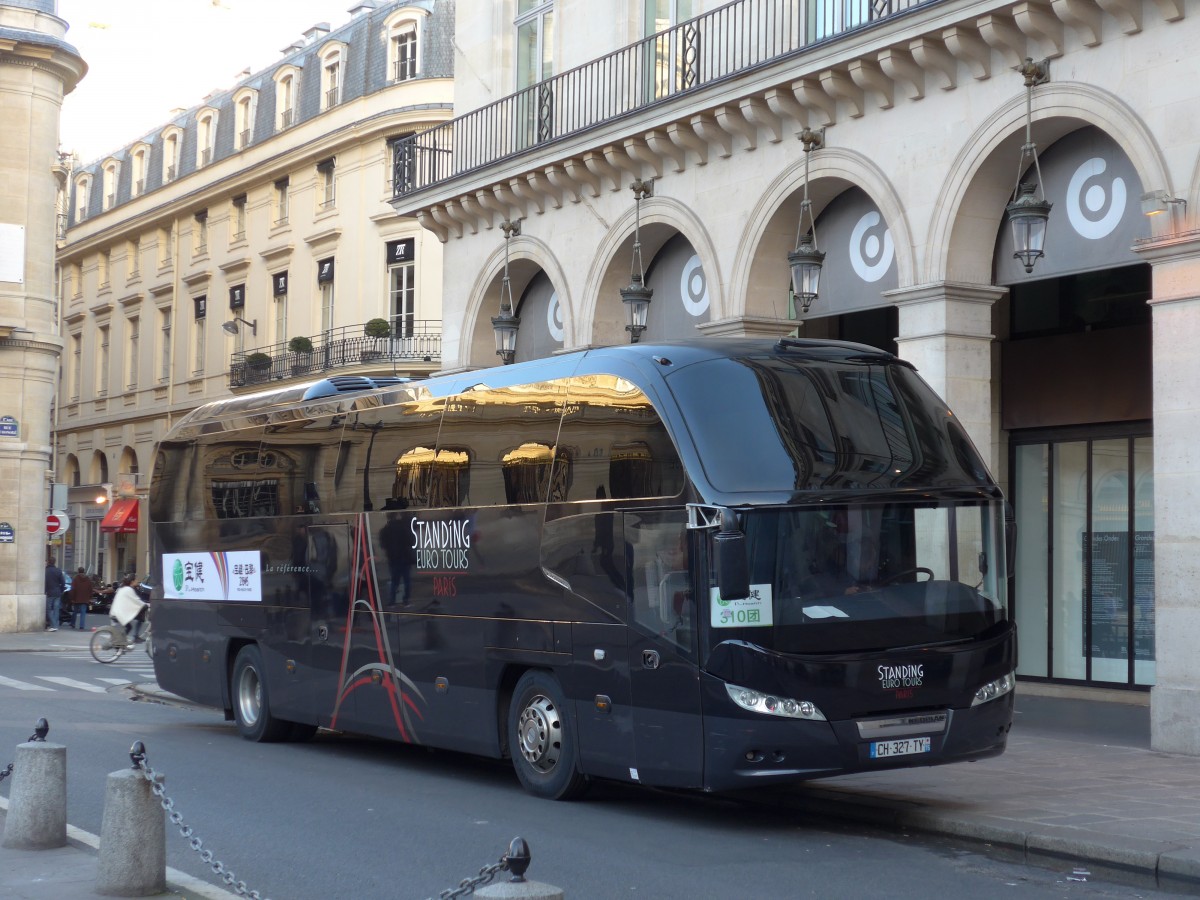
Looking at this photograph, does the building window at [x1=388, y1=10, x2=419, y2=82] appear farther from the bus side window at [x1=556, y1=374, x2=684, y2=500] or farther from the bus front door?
the bus front door

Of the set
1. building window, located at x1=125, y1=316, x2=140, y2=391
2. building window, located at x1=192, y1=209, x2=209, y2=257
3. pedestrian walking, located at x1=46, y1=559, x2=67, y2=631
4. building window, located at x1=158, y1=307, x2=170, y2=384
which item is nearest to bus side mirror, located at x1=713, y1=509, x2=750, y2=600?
pedestrian walking, located at x1=46, y1=559, x2=67, y2=631

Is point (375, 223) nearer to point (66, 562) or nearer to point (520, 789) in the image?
point (66, 562)

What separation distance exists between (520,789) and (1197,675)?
18.1 ft

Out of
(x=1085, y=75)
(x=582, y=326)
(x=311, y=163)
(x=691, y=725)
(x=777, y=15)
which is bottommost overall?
(x=691, y=725)

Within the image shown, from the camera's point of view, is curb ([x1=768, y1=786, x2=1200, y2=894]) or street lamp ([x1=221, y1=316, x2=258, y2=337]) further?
street lamp ([x1=221, y1=316, x2=258, y2=337])

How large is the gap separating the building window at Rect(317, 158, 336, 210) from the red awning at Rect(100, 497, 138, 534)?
548 inches

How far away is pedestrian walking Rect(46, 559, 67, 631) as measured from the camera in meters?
39.9

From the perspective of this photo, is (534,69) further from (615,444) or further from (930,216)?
(615,444)

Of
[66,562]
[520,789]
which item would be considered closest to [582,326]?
[520,789]

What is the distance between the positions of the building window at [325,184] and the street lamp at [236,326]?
15.3 ft

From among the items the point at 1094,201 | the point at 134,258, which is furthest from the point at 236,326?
the point at 1094,201

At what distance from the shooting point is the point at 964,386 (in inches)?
631

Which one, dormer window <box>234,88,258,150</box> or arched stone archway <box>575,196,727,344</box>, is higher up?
dormer window <box>234,88,258,150</box>

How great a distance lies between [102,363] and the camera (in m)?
59.7
